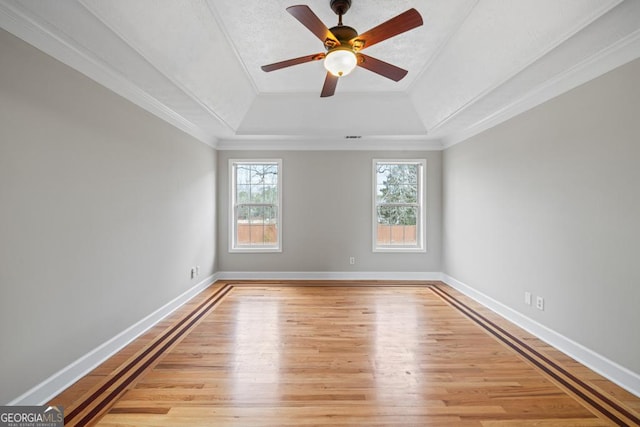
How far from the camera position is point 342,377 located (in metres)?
2.13

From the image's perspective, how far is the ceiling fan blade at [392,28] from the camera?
1.69 meters

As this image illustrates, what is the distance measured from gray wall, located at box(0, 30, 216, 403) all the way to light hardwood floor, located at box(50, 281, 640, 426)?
39 cm

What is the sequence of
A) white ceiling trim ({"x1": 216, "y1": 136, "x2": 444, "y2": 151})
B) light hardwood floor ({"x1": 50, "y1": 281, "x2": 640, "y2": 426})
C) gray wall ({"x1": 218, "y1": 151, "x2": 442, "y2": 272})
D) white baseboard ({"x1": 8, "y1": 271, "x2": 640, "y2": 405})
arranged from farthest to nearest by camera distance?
1. gray wall ({"x1": 218, "y1": 151, "x2": 442, "y2": 272})
2. white ceiling trim ({"x1": 216, "y1": 136, "x2": 444, "y2": 151})
3. white baseboard ({"x1": 8, "y1": 271, "x2": 640, "y2": 405})
4. light hardwood floor ({"x1": 50, "y1": 281, "x2": 640, "y2": 426})

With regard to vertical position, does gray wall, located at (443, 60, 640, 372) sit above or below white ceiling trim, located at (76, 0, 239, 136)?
below

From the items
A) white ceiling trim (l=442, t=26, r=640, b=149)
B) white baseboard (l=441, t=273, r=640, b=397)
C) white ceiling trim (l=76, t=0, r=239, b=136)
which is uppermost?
white ceiling trim (l=76, t=0, r=239, b=136)

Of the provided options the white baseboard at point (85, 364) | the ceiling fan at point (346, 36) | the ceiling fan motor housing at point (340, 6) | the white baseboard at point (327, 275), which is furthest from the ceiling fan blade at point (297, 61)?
the white baseboard at point (327, 275)

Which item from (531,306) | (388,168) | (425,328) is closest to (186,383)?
(425,328)

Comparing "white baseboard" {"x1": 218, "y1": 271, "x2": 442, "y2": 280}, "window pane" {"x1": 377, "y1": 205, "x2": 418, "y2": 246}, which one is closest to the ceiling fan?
"window pane" {"x1": 377, "y1": 205, "x2": 418, "y2": 246}

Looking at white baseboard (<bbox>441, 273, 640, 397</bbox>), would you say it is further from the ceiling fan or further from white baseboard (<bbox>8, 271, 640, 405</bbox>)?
the ceiling fan

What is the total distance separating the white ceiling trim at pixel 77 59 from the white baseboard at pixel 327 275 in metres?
2.77

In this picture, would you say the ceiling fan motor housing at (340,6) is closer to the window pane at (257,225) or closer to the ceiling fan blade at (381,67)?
the ceiling fan blade at (381,67)

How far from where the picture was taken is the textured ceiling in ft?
6.01

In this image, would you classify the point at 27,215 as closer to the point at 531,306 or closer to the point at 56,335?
the point at 56,335

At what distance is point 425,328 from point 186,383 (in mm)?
2345
